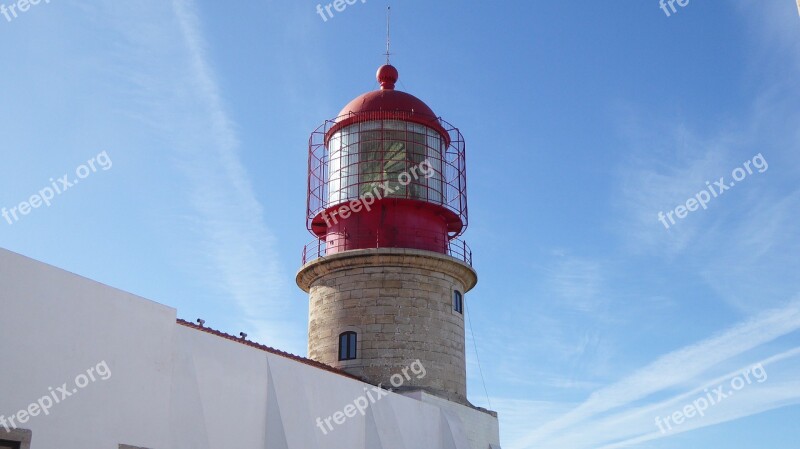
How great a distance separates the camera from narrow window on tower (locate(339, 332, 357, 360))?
20.4 m

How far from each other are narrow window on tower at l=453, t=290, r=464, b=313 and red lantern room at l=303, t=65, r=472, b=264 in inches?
37.0

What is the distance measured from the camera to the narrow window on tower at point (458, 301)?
70.3 feet

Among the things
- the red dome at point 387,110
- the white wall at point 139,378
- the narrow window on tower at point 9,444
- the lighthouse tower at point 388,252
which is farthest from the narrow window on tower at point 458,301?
the narrow window on tower at point 9,444

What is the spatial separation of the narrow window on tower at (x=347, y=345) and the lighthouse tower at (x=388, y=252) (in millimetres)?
26

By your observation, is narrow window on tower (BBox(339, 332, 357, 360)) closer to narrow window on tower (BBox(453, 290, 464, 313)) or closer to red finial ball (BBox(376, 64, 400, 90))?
narrow window on tower (BBox(453, 290, 464, 313))

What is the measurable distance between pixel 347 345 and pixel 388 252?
89.8 inches

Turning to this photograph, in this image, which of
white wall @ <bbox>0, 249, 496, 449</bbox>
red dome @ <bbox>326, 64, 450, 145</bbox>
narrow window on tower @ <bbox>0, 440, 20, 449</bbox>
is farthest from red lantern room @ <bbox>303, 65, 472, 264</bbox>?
narrow window on tower @ <bbox>0, 440, 20, 449</bbox>

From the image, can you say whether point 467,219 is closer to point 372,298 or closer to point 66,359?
point 372,298

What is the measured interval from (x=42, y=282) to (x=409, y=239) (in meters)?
10.6

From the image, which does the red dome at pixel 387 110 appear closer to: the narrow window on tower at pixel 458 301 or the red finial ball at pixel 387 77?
the red finial ball at pixel 387 77

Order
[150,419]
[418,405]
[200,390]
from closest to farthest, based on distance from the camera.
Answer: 1. [150,419]
2. [200,390]
3. [418,405]

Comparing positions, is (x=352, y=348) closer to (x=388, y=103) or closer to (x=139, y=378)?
(x=388, y=103)

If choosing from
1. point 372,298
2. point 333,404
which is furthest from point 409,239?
point 333,404

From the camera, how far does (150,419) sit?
40.9 feet
